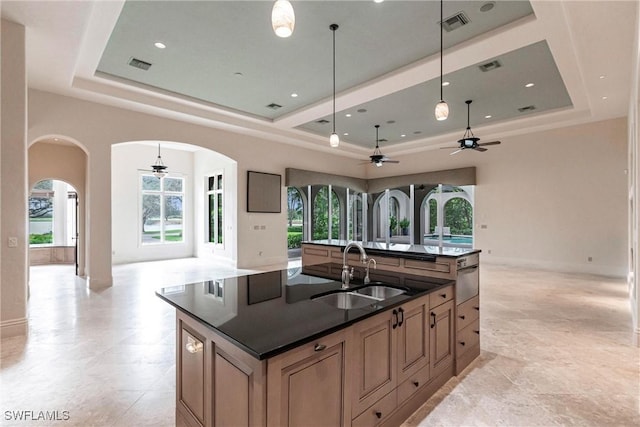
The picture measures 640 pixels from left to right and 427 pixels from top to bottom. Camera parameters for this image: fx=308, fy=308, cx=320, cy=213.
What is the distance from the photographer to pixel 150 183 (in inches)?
386

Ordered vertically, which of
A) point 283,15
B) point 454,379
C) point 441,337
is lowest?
point 454,379

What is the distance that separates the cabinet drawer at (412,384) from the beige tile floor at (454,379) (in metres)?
Result: 0.17

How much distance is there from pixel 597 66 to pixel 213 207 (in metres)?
9.46

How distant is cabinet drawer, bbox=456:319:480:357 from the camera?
8.79 ft

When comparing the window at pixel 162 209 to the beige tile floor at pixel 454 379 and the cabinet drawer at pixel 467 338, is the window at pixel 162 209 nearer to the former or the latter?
the beige tile floor at pixel 454 379

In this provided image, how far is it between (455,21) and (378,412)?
4029 mm

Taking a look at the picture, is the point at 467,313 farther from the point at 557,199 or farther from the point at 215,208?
the point at 215,208

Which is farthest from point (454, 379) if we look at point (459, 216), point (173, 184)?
point (173, 184)

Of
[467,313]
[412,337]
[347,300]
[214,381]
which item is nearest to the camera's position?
[214,381]

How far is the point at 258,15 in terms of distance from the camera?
11.5ft

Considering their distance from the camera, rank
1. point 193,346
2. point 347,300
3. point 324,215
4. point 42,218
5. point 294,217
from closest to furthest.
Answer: point 193,346, point 347,300, point 42,218, point 294,217, point 324,215

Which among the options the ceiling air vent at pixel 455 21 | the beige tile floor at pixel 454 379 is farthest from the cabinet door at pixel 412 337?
the ceiling air vent at pixel 455 21

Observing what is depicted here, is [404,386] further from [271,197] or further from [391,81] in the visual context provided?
[271,197]

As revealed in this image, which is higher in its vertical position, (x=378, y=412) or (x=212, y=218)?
(x=212, y=218)
